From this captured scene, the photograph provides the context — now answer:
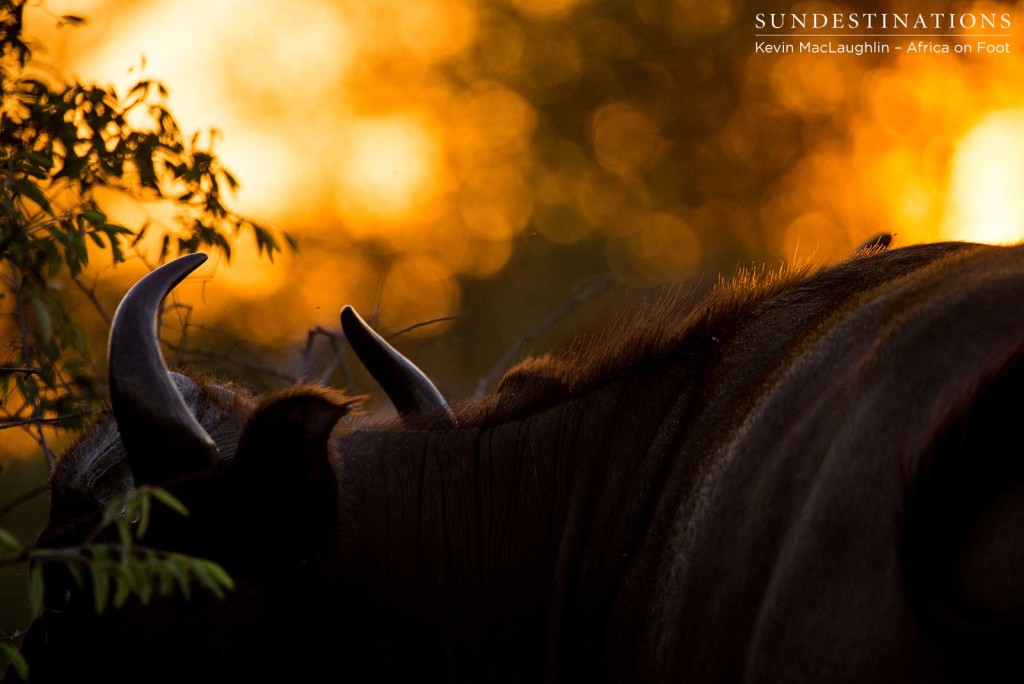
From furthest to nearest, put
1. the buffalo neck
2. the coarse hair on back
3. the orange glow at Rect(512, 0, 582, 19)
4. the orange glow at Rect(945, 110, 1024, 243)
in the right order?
the orange glow at Rect(512, 0, 582, 19) < the orange glow at Rect(945, 110, 1024, 243) < the coarse hair on back < the buffalo neck

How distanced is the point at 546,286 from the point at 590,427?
1998 centimetres

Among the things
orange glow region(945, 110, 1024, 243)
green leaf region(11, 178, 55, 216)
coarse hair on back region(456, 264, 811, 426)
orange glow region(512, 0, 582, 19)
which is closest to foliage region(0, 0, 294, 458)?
green leaf region(11, 178, 55, 216)

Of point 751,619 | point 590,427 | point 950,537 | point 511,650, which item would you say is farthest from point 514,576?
point 950,537

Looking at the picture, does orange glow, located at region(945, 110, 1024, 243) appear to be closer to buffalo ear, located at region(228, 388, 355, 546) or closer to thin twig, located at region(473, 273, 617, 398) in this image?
thin twig, located at region(473, 273, 617, 398)

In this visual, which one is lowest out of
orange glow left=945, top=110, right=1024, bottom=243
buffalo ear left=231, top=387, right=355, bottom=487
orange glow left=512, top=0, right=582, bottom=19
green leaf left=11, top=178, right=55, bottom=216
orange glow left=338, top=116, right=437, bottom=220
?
buffalo ear left=231, top=387, right=355, bottom=487

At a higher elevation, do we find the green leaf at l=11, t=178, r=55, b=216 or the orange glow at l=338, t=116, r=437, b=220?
the orange glow at l=338, t=116, r=437, b=220

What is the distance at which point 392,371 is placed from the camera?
3975 millimetres

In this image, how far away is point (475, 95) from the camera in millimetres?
28750

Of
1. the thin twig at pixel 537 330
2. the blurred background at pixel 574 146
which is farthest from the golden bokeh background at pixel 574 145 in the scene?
the thin twig at pixel 537 330

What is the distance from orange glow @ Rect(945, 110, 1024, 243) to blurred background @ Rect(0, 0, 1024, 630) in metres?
0.13

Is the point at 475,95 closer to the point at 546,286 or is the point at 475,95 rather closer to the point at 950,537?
the point at 546,286

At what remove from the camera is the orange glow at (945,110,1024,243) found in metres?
13.3

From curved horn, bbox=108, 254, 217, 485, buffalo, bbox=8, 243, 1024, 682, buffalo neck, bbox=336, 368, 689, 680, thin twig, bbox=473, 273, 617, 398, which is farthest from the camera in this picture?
thin twig, bbox=473, 273, 617, 398

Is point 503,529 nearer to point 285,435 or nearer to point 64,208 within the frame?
point 285,435
